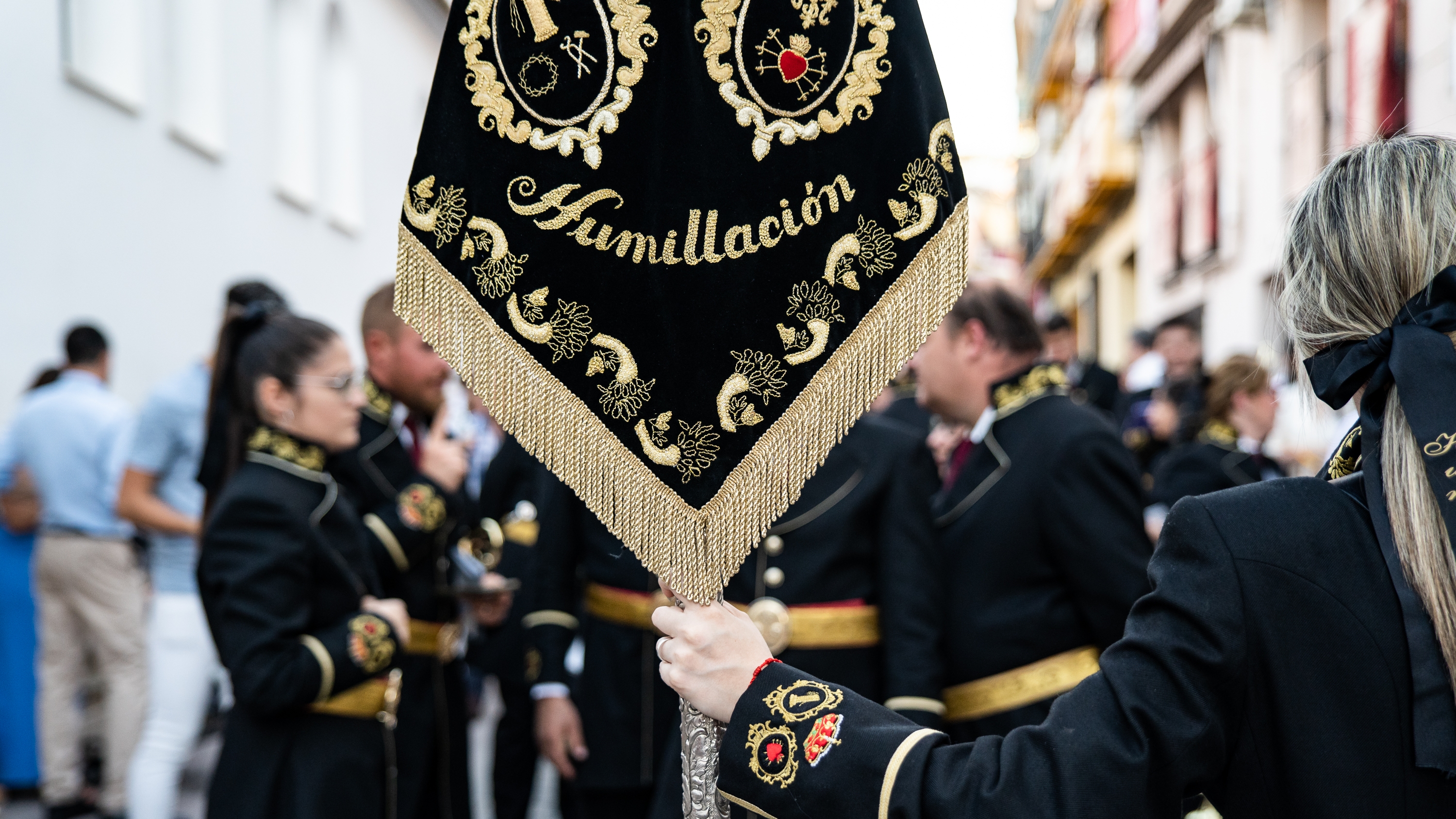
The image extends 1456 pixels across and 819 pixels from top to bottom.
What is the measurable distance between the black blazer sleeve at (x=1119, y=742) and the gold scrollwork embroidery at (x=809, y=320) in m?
0.58

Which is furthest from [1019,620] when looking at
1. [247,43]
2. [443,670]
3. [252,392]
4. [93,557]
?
[247,43]

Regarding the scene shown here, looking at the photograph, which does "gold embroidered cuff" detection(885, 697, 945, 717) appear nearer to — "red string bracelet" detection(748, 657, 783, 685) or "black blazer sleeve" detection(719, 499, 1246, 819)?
"red string bracelet" detection(748, 657, 783, 685)

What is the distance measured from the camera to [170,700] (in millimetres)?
4398

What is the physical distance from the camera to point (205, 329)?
9922 millimetres

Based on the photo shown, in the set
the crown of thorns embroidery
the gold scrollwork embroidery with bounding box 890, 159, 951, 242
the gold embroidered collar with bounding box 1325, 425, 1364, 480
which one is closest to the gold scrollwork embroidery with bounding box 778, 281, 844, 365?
the gold scrollwork embroidery with bounding box 890, 159, 951, 242

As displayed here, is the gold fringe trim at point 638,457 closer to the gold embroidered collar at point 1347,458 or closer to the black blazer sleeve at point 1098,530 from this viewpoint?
the gold embroidered collar at point 1347,458

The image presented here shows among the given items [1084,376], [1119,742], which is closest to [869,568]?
[1119,742]

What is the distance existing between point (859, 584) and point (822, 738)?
1506mm

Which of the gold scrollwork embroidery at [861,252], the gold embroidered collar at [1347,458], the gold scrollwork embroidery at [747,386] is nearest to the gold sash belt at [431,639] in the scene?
the gold scrollwork embroidery at [747,386]

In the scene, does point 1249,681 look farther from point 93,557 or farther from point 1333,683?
point 93,557

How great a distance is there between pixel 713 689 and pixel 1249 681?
68 cm

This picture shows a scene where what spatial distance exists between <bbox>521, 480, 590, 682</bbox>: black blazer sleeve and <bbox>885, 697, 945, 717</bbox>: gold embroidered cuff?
1.02 meters

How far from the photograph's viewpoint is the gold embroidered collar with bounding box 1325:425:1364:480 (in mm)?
1622

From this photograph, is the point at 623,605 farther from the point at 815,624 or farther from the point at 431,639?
the point at 431,639
